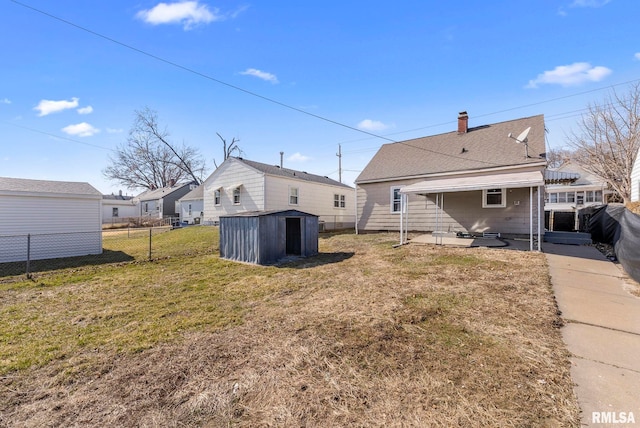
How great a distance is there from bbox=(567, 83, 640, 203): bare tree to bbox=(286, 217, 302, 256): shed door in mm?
21433

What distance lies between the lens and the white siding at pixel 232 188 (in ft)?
53.8

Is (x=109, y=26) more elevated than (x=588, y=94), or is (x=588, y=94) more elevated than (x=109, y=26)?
(x=588, y=94)

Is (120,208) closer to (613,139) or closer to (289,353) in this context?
(289,353)

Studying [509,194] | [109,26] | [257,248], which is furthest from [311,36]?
[509,194]

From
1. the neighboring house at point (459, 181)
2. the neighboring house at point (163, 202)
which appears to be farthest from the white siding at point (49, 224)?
the neighboring house at point (163, 202)

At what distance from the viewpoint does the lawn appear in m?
2.21

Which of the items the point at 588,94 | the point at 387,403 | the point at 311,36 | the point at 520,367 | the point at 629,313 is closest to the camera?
the point at 387,403

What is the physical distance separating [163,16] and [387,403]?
11.3m

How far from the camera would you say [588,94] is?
1758 centimetres

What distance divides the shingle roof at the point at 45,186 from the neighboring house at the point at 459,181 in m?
13.1

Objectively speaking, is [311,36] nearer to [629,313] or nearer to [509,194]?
[509,194]

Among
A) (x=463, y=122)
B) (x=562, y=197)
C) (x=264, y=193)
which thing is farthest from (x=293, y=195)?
(x=562, y=197)

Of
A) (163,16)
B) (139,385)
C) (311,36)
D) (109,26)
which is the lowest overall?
(139,385)

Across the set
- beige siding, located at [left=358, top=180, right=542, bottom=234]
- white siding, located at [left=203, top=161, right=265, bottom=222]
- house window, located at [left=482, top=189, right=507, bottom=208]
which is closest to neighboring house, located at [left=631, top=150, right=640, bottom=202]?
beige siding, located at [left=358, top=180, right=542, bottom=234]
